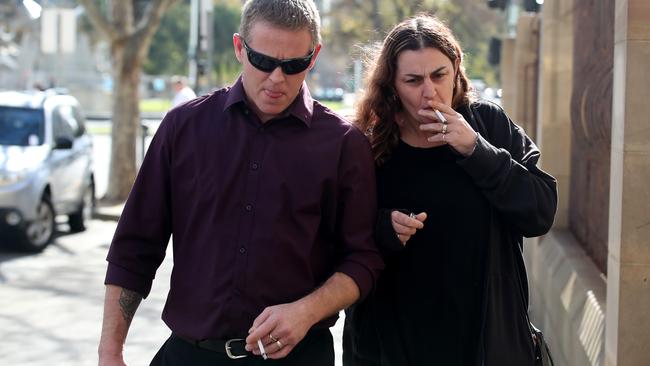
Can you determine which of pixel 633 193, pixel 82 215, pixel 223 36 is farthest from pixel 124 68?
pixel 223 36

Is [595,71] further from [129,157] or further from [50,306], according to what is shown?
[129,157]

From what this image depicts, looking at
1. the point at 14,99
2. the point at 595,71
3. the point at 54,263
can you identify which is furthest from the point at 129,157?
the point at 595,71

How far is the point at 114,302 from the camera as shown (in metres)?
3.15

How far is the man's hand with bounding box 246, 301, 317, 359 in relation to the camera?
2.87 m

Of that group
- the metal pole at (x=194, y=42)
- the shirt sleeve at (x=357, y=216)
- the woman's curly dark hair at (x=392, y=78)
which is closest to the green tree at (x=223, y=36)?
the metal pole at (x=194, y=42)

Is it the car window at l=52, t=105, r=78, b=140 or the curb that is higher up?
the car window at l=52, t=105, r=78, b=140

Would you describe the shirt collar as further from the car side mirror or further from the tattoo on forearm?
the car side mirror

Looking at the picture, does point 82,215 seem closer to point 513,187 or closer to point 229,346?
point 229,346

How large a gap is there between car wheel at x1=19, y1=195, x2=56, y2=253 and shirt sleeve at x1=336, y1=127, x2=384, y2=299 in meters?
9.87

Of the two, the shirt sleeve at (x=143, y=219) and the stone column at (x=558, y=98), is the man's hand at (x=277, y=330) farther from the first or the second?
the stone column at (x=558, y=98)

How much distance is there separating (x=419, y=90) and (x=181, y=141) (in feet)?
2.38

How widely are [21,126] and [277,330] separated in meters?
10.9

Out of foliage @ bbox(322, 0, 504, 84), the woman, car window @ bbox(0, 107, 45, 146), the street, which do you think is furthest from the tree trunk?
foliage @ bbox(322, 0, 504, 84)

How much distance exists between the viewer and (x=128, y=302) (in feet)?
10.4
